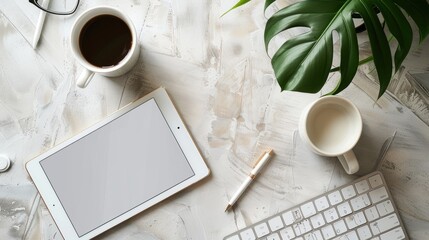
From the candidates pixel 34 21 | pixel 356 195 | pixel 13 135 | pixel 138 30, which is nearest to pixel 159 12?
pixel 138 30

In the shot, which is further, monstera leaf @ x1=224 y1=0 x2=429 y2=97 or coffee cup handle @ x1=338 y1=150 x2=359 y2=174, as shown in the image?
coffee cup handle @ x1=338 y1=150 x2=359 y2=174

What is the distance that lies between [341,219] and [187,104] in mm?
289

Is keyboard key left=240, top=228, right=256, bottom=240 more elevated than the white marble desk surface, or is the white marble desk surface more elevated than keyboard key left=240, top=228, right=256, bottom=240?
the white marble desk surface

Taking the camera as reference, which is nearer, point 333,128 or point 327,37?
point 327,37

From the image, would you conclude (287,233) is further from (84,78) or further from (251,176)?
(84,78)

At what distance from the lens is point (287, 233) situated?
31.1 inches

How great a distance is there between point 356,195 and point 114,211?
1.20 ft

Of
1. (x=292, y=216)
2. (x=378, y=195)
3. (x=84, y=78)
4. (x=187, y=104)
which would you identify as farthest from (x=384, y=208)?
(x=84, y=78)

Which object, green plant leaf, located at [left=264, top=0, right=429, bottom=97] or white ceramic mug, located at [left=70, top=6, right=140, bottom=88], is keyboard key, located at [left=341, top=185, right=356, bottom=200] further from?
white ceramic mug, located at [left=70, top=6, right=140, bottom=88]

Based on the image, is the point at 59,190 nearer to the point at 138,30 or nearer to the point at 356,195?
the point at 138,30

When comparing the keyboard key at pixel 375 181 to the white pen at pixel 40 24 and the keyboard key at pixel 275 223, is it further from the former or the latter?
the white pen at pixel 40 24

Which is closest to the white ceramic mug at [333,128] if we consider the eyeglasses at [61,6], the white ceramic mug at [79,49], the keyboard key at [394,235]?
the keyboard key at [394,235]

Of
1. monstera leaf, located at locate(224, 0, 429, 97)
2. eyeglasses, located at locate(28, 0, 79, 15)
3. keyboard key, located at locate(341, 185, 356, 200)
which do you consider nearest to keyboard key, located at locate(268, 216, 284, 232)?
keyboard key, located at locate(341, 185, 356, 200)

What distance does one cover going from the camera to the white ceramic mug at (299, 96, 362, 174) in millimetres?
766
